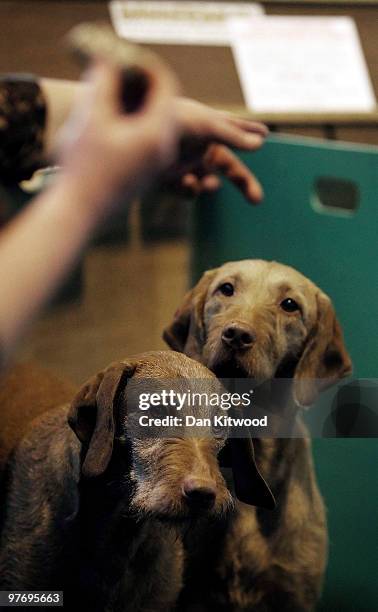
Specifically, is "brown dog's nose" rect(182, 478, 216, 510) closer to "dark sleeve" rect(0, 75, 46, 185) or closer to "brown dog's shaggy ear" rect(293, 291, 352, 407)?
"brown dog's shaggy ear" rect(293, 291, 352, 407)

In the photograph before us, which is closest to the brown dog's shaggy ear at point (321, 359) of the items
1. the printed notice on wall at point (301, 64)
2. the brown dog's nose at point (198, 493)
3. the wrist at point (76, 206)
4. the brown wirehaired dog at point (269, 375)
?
the brown wirehaired dog at point (269, 375)

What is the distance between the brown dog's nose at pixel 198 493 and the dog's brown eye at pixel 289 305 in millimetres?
149

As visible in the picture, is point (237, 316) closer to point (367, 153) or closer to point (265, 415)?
point (265, 415)

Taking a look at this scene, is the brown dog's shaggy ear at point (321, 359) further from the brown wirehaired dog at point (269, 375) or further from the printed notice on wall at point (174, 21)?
the printed notice on wall at point (174, 21)

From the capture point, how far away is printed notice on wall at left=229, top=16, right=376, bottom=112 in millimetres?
1093

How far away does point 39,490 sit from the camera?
0.69 meters

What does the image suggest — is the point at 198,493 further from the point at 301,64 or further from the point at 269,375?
the point at 301,64

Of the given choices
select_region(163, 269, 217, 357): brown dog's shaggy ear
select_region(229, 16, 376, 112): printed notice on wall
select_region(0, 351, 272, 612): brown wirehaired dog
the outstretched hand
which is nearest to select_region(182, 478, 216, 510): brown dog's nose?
select_region(0, 351, 272, 612): brown wirehaired dog

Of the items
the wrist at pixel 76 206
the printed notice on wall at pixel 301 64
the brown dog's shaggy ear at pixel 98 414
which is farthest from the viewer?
the printed notice on wall at pixel 301 64

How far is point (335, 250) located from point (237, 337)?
0.12 m

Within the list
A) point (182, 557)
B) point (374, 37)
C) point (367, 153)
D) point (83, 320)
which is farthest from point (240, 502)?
point (374, 37)

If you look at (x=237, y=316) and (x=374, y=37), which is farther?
(x=374, y=37)

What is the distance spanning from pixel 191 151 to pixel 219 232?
0.21 feet

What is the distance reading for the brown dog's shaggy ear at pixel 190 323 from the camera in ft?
2.20
